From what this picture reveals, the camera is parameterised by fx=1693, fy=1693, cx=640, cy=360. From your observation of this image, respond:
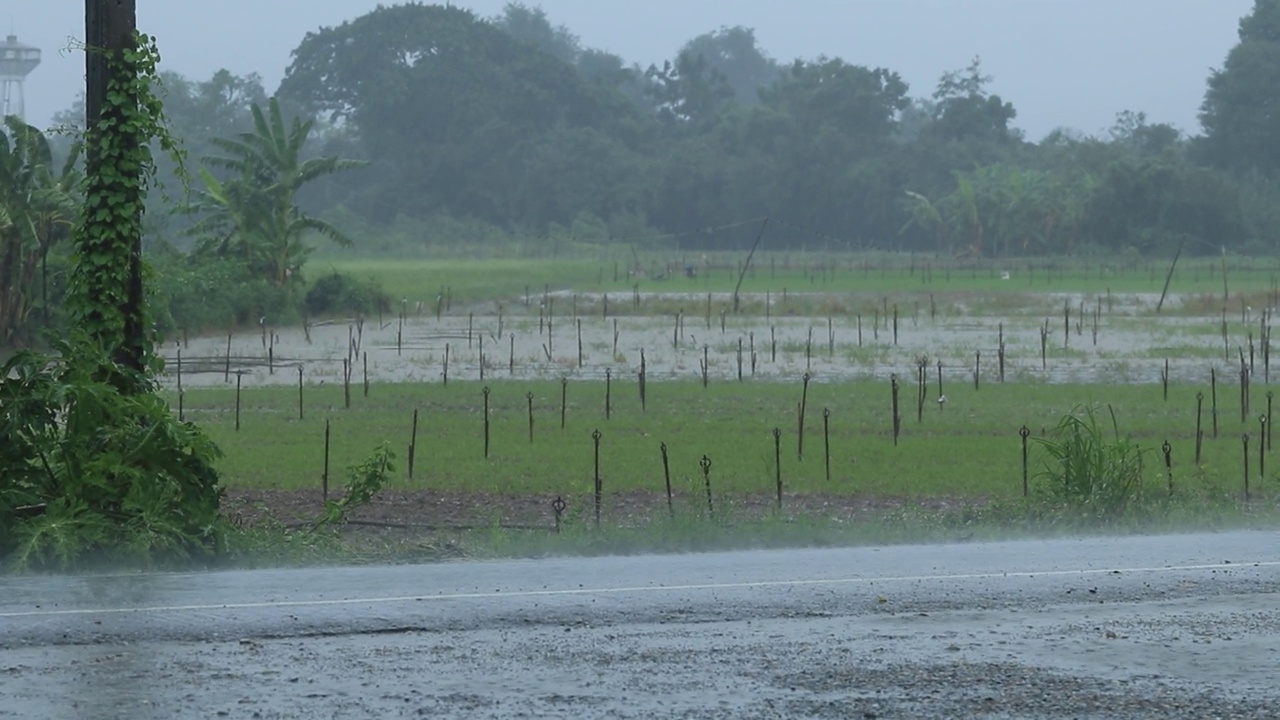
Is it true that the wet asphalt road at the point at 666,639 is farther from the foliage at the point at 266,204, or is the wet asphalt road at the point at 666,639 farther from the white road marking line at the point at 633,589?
the foliage at the point at 266,204

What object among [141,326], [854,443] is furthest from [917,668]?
[854,443]

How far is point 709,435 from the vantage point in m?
24.6

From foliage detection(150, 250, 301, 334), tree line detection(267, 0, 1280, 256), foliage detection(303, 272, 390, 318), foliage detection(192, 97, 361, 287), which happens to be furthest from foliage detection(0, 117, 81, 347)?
tree line detection(267, 0, 1280, 256)

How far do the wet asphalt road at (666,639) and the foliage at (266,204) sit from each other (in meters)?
39.1

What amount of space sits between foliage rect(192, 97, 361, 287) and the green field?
18025mm

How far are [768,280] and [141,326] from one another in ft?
220

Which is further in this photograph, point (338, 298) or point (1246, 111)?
point (1246, 111)

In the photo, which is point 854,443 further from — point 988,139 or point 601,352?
point 988,139

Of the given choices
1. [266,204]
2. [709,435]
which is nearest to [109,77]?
[709,435]

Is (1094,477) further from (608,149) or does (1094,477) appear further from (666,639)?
(608,149)

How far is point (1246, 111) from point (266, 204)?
73.2m

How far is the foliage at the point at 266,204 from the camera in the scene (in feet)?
163

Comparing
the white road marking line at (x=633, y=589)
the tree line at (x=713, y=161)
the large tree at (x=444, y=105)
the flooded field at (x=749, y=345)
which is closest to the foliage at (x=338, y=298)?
the flooded field at (x=749, y=345)

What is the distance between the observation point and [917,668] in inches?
309
